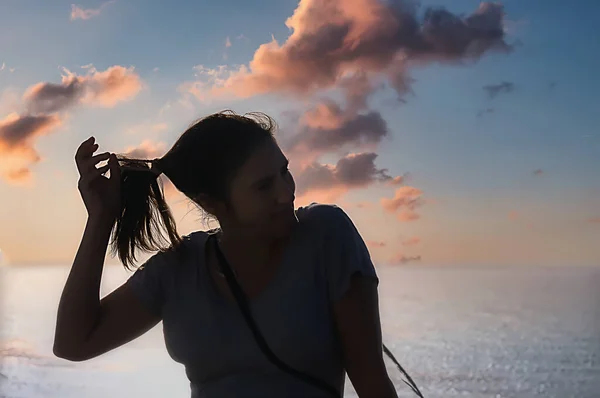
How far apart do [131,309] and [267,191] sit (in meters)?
0.40

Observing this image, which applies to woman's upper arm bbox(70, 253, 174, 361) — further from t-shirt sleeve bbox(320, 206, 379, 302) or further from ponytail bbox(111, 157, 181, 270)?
t-shirt sleeve bbox(320, 206, 379, 302)

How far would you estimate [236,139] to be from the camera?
58.6 inches

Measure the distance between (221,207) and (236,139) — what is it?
0.15 m

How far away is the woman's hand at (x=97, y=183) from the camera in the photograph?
163 cm

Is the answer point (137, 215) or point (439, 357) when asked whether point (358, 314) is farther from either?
point (439, 357)

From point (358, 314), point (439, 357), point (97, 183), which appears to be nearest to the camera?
point (358, 314)

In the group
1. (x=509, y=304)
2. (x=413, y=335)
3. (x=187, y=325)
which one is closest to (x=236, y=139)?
(x=187, y=325)

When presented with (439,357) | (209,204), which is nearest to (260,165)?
(209,204)

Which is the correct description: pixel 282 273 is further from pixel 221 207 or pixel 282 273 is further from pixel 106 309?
pixel 106 309

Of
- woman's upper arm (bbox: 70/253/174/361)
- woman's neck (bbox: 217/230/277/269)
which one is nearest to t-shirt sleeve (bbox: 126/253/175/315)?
woman's upper arm (bbox: 70/253/174/361)

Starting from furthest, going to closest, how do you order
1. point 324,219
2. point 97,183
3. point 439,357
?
1. point 439,357
2. point 97,183
3. point 324,219

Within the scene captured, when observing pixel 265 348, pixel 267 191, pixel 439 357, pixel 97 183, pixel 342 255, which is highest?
pixel 439 357

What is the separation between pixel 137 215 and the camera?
5.52 ft

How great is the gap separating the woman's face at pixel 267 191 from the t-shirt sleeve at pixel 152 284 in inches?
9.0
